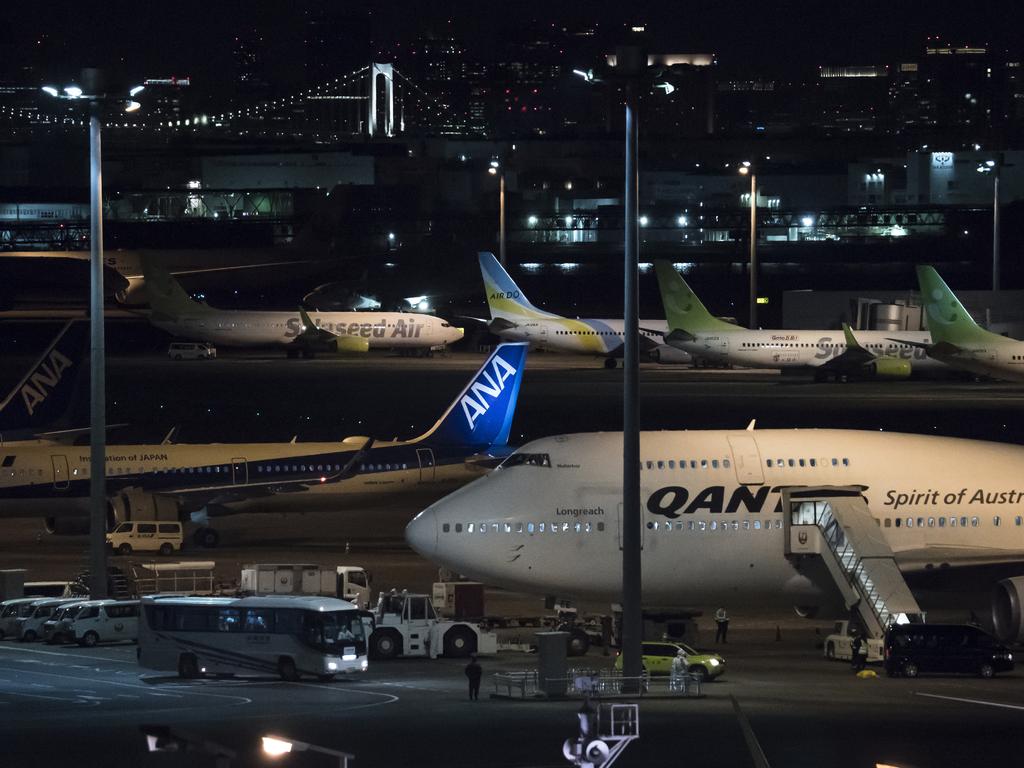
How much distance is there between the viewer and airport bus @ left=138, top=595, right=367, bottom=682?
37562mm

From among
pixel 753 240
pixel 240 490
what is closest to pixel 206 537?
pixel 240 490

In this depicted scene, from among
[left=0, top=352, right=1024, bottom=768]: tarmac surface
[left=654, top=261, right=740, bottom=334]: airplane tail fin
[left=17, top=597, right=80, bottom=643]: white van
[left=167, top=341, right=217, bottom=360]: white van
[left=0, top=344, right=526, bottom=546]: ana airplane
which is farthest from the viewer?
[left=167, top=341, right=217, bottom=360]: white van

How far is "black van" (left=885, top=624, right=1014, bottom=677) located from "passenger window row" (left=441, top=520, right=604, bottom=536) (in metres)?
7.22

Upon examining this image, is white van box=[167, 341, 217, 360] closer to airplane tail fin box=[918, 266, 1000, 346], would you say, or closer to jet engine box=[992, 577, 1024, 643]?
airplane tail fin box=[918, 266, 1000, 346]

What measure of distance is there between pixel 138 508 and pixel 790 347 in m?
72.3

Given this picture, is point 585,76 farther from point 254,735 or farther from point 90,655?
point 90,655

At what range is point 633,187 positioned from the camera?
32.4 metres

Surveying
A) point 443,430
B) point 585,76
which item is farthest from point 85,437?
point 585,76

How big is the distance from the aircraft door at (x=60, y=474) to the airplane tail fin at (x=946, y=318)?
62940 millimetres

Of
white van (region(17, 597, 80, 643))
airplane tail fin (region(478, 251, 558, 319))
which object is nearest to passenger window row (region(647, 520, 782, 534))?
white van (region(17, 597, 80, 643))

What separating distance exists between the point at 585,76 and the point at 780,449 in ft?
35.7

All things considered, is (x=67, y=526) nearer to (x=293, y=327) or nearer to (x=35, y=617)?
(x=35, y=617)

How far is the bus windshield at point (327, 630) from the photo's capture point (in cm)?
3747

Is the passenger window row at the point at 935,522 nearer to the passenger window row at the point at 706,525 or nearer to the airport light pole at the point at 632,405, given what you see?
the passenger window row at the point at 706,525
